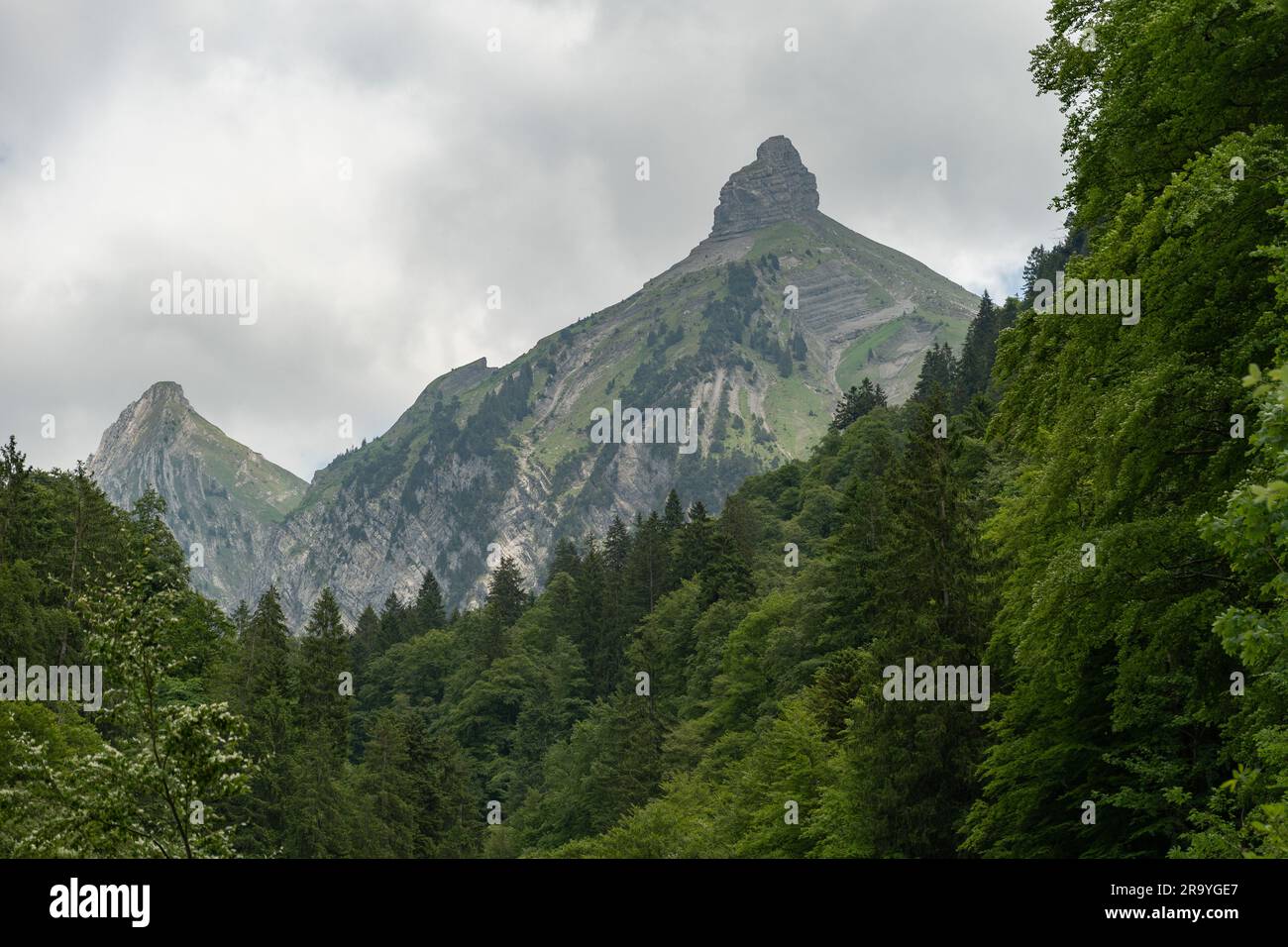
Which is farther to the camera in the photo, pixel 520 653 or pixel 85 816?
pixel 520 653

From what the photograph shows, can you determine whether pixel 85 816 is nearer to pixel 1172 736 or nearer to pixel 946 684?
pixel 1172 736

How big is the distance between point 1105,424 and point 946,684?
1483 cm

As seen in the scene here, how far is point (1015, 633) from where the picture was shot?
17.9 m

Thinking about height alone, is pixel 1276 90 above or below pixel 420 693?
above

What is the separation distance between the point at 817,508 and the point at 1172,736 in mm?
77144

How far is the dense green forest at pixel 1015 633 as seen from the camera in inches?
568

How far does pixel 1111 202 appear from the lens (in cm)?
1853

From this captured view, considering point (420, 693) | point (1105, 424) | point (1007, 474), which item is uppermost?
point (1007, 474)

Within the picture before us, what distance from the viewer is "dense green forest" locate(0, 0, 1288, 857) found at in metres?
14.4
